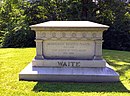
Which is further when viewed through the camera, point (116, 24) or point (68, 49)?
point (116, 24)

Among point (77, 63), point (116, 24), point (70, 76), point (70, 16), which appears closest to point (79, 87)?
point (70, 76)

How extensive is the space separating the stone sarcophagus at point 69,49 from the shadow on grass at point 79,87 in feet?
1.59

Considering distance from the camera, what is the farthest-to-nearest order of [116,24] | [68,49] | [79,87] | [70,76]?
[116,24] < [68,49] < [70,76] < [79,87]

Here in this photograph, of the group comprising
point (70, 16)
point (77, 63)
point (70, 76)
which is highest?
point (70, 16)

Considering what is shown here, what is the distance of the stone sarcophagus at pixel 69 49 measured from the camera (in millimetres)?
6223

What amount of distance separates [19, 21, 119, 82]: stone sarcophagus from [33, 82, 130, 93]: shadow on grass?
48 centimetres

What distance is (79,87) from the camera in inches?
209

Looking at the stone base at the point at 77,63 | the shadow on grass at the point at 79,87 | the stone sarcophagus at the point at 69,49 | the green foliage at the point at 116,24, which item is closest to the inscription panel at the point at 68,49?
the stone sarcophagus at the point at 69,49

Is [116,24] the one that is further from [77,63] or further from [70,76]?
[70,76]

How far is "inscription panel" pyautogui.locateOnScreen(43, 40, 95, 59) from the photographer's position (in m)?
6.46

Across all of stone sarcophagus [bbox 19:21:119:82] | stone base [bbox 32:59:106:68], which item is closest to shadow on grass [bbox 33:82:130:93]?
stone sarcophagus [bbox 19:21:119:82]

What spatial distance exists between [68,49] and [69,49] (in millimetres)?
29

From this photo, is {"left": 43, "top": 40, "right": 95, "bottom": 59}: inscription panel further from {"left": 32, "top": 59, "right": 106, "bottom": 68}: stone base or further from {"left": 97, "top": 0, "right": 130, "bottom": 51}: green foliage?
{"left": 97, "top": 0, "right": 130, "bottom": 51}: green foliage

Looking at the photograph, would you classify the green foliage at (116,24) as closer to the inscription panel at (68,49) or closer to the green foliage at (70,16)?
the green foliage at (70,16)
